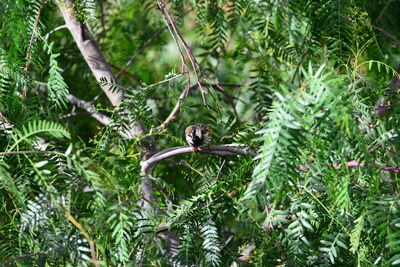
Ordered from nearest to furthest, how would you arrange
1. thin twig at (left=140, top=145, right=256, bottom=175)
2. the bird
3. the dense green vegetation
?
the dense green vegetation < thin twig at (left=140, top=145, right=256, bottom=175) < the bird

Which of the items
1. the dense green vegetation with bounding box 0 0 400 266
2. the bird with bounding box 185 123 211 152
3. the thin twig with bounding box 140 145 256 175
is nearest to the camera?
the dense green vegetation with bounding box 0 0 400 266

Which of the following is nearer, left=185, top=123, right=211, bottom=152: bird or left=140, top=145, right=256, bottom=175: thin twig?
left=140, top=145, right=256, bottom=175: thin twig

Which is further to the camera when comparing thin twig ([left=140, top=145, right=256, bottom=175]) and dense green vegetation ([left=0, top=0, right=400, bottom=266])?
thin twig ([left=140, top=145, right=256, bottom=175])

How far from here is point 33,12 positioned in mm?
1438

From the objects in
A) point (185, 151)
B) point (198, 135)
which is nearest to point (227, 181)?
point (185, 151)

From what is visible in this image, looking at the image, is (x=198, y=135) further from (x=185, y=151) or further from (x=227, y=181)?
(x=227, y=181)

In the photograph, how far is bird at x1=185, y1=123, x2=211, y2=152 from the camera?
1.65 meters

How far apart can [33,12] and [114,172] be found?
0.53 metres

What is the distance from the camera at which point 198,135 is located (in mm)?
1675

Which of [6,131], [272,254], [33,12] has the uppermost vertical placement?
[33,12]

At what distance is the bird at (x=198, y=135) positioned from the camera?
5.42ft

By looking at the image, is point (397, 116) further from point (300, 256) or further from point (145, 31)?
point (145, 31)

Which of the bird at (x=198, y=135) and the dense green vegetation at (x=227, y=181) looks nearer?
the dense green vegetation at (x=227, y=181)

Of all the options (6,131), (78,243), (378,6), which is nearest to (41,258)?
(78,243)
